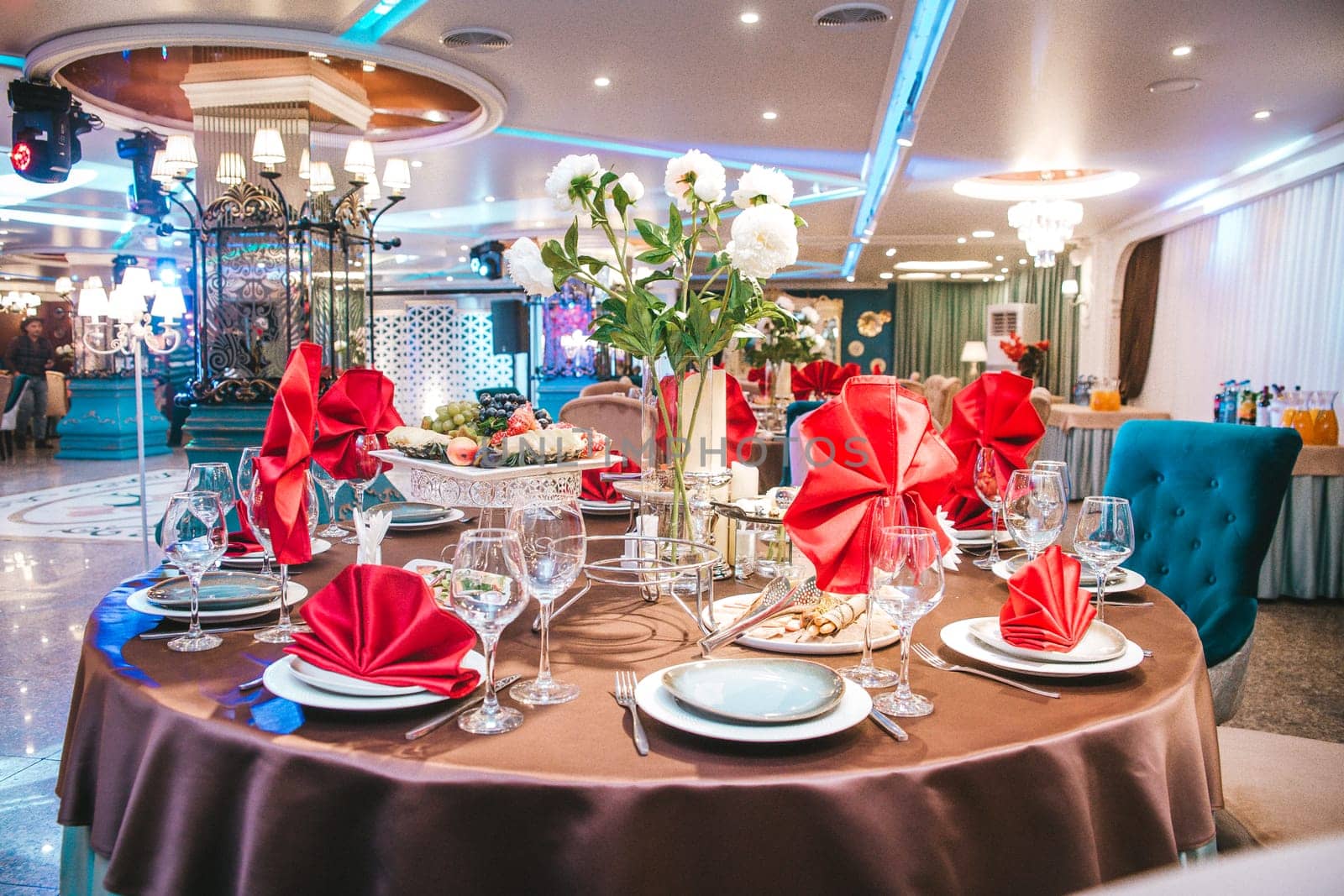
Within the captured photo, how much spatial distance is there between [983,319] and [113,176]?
1447 centimetres

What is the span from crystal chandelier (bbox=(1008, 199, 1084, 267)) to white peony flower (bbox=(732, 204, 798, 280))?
22.6 ft

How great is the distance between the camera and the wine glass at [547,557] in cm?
105

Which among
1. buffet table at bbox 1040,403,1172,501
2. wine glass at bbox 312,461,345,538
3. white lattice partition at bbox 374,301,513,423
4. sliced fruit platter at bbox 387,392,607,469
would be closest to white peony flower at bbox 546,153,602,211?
sliced fruit platter at bbox 387,392,607,469

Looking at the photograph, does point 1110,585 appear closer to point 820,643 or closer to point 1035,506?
point 1035,506

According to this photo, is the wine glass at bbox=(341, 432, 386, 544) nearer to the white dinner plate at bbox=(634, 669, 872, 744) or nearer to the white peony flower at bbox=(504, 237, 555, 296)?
the white peony flower at bbox=(504, 237, 555, 296)

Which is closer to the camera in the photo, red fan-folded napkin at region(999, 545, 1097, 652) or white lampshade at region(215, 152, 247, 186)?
red fan-folded napkin at region(999, 545, 1097, 652)

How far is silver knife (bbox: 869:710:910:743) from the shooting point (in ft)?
3.09

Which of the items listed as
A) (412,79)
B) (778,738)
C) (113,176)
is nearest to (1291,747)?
(778,738)

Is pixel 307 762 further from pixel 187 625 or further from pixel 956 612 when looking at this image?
pixel 956 612

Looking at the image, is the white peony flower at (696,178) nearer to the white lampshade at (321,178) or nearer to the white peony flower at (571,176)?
the white peony flower at (571,176)

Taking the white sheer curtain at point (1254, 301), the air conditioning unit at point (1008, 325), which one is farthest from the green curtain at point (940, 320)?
the white sheer curtain at point (1254, 301)

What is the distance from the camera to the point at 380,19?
4.50 metres

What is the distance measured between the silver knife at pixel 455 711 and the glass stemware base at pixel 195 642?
44 centimetres

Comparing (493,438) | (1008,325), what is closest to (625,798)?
(493,438)
